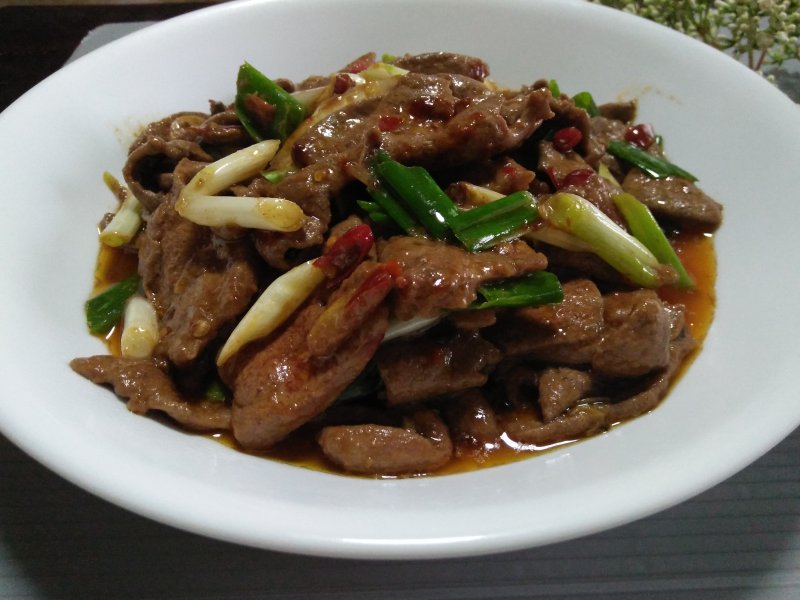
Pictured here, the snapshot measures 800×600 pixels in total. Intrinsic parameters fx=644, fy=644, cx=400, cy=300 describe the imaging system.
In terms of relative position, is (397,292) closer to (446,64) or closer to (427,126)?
(427,126)

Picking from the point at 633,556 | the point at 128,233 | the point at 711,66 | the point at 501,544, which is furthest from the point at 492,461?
the point at 711,66

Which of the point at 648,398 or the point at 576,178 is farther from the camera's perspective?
the point at 576,178

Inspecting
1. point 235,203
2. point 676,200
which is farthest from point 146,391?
point 676,200

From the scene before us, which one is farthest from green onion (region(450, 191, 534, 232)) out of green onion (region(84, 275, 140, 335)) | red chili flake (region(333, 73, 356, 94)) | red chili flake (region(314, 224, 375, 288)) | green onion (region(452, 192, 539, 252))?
green onion (region(84, 275, 140, 335))

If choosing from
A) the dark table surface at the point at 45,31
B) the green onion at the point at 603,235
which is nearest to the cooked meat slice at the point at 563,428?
the green onion at the point at 603,235

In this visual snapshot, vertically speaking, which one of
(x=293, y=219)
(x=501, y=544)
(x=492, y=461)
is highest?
(x=293, y=219)

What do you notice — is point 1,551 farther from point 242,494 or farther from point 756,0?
point 756,0

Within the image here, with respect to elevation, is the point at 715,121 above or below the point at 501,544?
above
